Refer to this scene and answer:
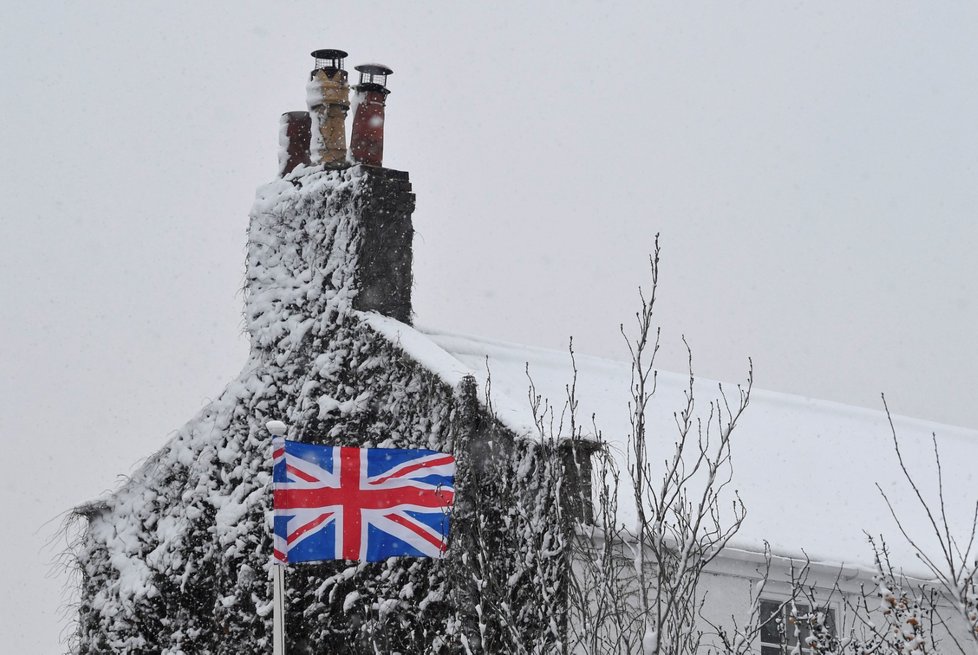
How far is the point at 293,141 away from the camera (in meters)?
14.1

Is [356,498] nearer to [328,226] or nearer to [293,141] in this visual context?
[328,226]

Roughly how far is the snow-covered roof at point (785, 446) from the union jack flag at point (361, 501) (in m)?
0.85

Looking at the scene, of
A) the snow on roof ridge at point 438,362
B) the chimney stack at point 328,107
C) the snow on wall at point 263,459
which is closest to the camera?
the snow on roof ridge at point 438,362

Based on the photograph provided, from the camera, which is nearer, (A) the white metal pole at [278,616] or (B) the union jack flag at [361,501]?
(A) the white metal pole at [278,616]

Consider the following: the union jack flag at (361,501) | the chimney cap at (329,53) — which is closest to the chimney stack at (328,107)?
the chimney cap at (329,53)

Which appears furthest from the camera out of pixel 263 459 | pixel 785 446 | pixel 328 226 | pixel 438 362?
pixel 785 446

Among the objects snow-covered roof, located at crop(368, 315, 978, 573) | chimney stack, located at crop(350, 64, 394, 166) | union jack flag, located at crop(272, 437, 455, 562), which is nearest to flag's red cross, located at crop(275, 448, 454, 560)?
union jack flag, located at crop(272, 437, 455, 562)

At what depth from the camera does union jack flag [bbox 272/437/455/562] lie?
33.8ft

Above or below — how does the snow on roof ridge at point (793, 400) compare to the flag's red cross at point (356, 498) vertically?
above

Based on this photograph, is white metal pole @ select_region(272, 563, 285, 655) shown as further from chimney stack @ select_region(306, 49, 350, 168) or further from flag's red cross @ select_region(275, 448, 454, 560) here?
chimney stack @ select_region(306, 49, 350, 168)

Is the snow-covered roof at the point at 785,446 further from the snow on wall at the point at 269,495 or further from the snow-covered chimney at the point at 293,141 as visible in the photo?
the snow-covered chimney at the point at 293,141

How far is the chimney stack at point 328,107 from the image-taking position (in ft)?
44.3

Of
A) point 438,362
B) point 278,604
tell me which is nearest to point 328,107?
point 438,362

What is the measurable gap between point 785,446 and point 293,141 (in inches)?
273
